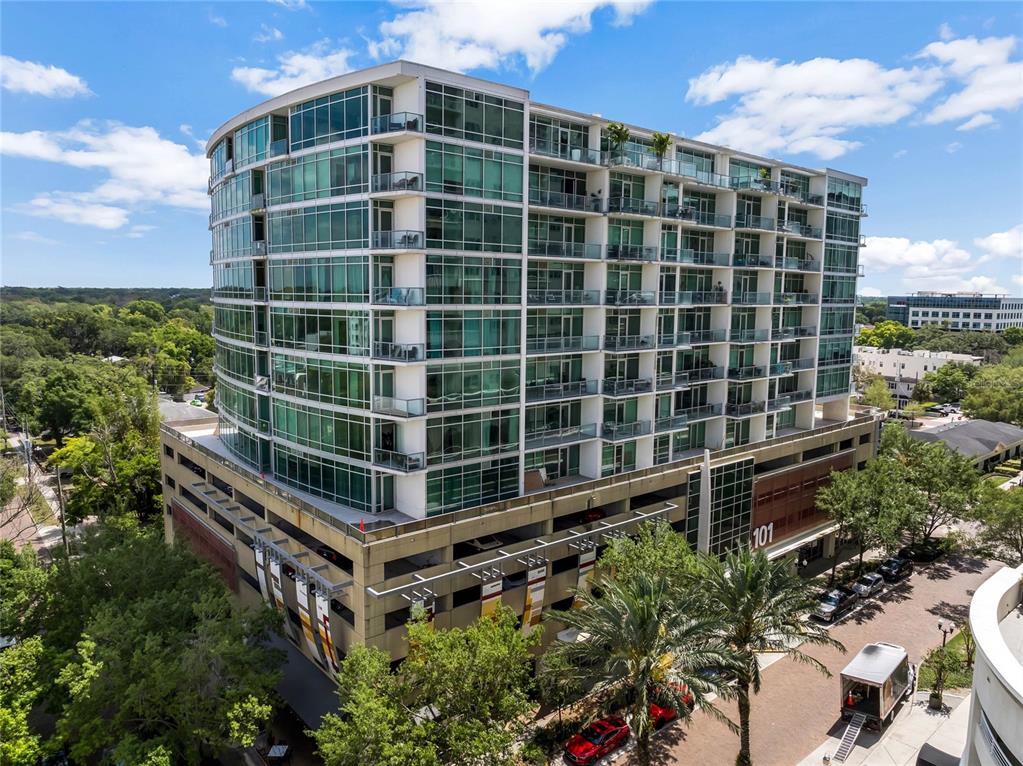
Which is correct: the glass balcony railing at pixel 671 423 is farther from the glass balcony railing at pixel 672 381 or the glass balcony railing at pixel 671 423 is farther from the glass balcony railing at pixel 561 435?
the glass balcony railing at pixel 561 435

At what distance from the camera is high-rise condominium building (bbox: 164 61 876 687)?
33.2 metres

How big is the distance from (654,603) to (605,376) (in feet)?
65.3

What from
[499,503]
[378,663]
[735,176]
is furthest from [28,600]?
[735,176]

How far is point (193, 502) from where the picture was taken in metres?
49.4

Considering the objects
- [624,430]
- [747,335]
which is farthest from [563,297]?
[747,335]

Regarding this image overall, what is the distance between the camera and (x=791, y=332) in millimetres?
53125

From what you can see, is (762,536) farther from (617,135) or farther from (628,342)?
(617,135)

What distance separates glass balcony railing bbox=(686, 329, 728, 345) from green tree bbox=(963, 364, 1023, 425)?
67486mm

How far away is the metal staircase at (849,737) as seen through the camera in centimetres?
3017

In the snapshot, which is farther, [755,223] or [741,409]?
[741,409]

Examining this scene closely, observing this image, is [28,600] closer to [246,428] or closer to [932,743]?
[246,428]

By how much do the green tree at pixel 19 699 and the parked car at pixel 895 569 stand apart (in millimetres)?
54373

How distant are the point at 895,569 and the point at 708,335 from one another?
24197 mm

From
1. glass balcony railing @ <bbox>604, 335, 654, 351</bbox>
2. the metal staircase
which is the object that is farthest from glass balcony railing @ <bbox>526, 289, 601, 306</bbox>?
the metal staircase
